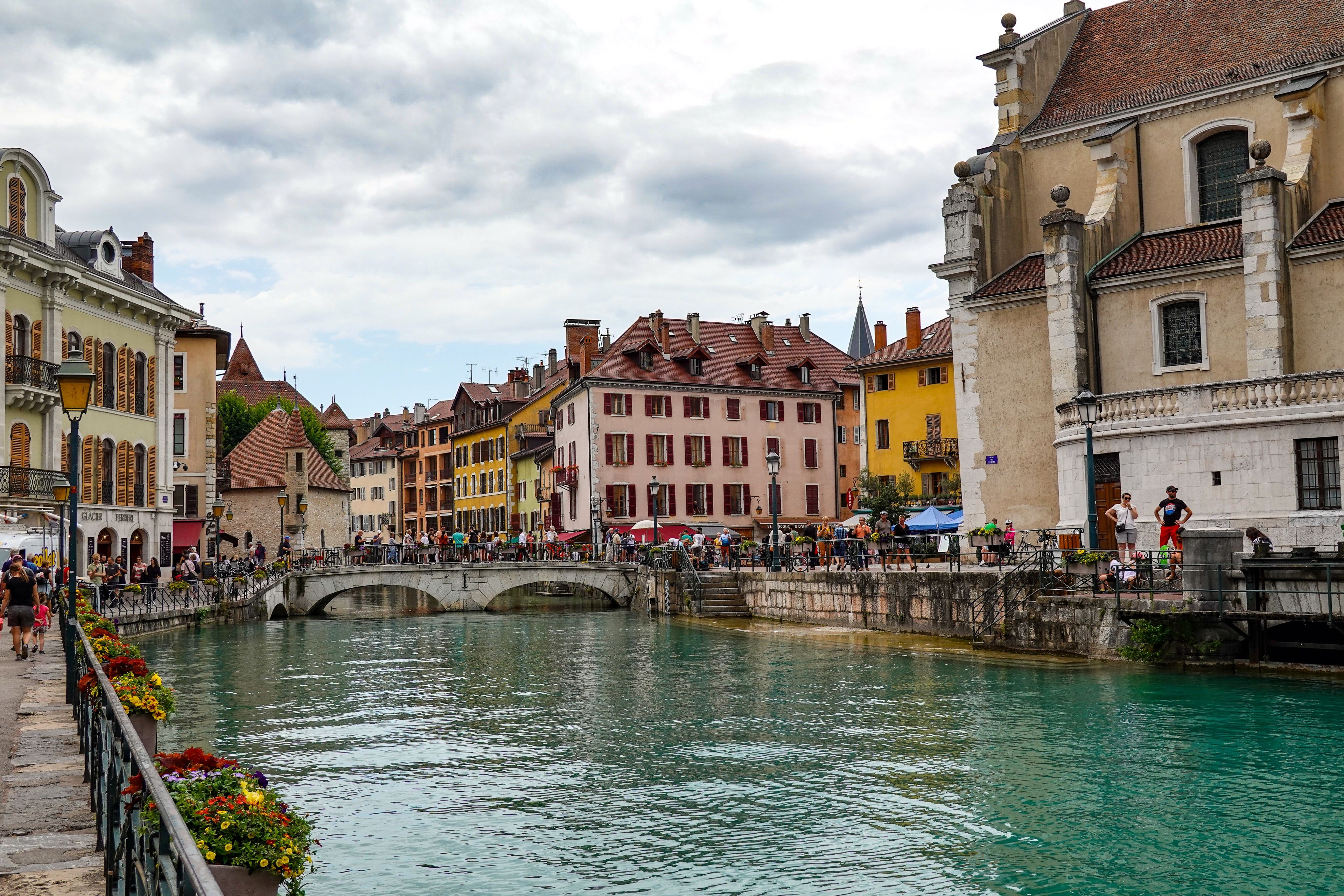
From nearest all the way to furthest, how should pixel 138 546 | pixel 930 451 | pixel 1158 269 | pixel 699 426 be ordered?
pixel 1158 269
pixel 138 546
pixel 930 451
pixel 699 426

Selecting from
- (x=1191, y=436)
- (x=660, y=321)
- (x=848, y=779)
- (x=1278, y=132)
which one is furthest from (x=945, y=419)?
(x=848, y=779)

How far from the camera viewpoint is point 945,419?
54.6 meters

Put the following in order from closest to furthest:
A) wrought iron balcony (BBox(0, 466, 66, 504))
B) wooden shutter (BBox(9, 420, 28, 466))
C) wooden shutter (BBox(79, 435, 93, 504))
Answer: wrought iron balcony (BBox(0, 466, 66, 504)) → wooden shutter (BBox(9, 420, 28, 466)) → wooden shutter (BBox(79, 435, 93, 504))

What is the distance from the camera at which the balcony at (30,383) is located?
34.8 meters

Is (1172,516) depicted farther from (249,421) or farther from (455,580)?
(249,421)

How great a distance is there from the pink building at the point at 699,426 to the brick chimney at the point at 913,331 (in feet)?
35.6

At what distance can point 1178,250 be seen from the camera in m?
31.5

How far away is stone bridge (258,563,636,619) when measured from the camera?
50812 mm

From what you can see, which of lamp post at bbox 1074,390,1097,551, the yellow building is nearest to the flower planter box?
lamp post at bbox 1074,390,1097,551

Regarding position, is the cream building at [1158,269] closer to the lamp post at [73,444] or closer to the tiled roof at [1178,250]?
the tiled roof at [1178,250]

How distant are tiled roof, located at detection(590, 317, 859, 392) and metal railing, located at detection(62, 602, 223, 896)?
178 feet

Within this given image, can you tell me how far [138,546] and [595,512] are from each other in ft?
77.7

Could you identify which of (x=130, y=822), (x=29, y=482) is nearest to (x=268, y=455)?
(x=29, y=482)

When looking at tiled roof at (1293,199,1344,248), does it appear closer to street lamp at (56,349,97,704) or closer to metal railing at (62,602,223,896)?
street lamp at (56,349,97,704)
